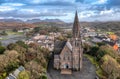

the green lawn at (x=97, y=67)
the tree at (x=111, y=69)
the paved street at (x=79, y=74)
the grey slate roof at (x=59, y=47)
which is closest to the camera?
the tree at (x=111, y=69)

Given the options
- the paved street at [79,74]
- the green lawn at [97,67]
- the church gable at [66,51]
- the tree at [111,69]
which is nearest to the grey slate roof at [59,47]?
the church gable at [66,51]

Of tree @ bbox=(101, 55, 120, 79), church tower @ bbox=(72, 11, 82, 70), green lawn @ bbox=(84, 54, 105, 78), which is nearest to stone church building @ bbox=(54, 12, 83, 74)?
church tower @ bbox=(72, 11, 82, 70)

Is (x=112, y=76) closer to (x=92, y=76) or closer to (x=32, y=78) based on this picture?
(x=92, y=76)

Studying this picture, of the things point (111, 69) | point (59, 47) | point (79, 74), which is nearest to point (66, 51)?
point (59, 47)

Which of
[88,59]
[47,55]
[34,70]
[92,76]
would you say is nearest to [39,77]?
[34,70]

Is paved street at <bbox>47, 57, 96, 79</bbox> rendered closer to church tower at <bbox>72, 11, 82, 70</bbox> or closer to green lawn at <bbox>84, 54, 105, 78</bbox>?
green lawn at <bbox>84, 54, 105, 78</bbox>

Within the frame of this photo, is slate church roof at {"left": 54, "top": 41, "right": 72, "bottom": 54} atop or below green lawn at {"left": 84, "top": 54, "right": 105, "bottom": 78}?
atop

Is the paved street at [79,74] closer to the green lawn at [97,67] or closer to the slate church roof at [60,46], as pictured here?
the green lawn at [97,67]
